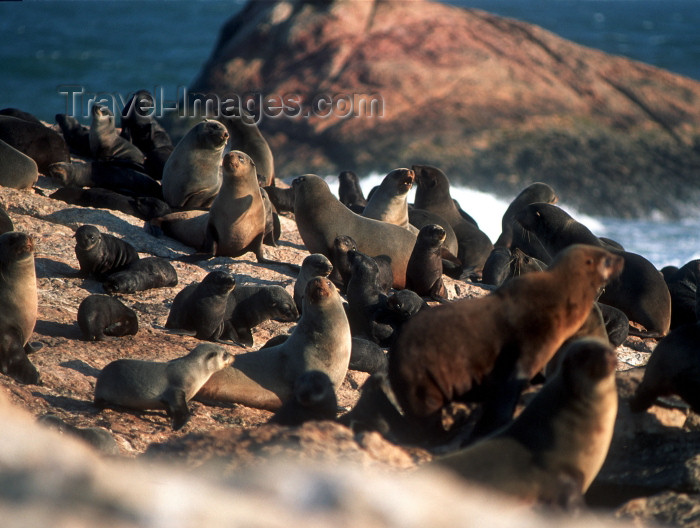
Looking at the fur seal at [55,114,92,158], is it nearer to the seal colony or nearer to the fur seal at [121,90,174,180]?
the fur seal at [121,90,174,180]

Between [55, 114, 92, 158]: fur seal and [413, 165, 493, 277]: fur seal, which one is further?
[55, 114, 92, 158]: fur seal

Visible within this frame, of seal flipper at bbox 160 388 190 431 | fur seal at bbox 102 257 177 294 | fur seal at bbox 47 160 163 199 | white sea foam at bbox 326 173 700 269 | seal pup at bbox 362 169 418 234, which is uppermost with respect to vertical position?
seal pup at bbox 362 169 418 234

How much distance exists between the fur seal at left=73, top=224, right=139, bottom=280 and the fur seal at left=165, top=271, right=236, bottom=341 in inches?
40.4

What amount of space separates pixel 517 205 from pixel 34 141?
6.37m

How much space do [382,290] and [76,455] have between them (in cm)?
594

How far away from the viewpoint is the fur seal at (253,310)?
7625 millimetres

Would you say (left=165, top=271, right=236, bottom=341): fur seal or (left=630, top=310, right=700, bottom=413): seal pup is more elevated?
(left=630, top=310, right=700, bottom=413): seal pup

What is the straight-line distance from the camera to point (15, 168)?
9.91 metres

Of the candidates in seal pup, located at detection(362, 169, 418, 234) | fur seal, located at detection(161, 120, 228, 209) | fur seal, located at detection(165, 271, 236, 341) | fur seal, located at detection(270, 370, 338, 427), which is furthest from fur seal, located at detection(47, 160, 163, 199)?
fur seal, located at detection(270, 370, 338, 427)

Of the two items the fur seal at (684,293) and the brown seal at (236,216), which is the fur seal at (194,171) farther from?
the fur seal at (684,293)

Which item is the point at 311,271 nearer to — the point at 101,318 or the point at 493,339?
the point at 101,318

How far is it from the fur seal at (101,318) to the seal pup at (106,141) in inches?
203

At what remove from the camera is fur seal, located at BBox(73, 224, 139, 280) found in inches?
312

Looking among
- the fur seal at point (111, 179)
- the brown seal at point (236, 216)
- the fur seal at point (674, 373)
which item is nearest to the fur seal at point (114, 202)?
the fur seal at point (111, 179)
